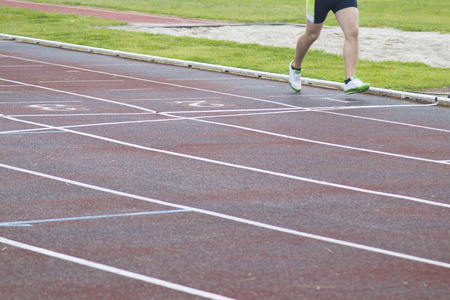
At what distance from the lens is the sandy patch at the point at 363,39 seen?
18.3 meters

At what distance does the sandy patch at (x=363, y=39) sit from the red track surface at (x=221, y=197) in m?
7.18

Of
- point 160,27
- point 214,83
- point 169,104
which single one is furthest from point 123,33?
point 169,104

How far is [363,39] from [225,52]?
560 centimetres

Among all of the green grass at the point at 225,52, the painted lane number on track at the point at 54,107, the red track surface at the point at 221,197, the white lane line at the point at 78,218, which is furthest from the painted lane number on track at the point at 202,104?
the white lane line at the point at 78,218

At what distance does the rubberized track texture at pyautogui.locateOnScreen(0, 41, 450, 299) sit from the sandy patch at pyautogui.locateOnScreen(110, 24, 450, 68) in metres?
7.04

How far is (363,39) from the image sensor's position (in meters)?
22.1

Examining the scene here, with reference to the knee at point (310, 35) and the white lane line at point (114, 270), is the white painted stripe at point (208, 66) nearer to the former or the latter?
the knee at point (310, 35)

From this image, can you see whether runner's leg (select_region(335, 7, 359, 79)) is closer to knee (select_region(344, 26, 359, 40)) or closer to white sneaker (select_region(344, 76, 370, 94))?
knee (select_region(344, 26, 359, 40))

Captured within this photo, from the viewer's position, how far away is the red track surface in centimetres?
458

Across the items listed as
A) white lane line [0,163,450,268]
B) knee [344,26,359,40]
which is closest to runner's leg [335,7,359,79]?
knee [344,26,359,40]

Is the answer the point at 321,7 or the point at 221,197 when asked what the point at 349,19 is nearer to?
the point at 321,7

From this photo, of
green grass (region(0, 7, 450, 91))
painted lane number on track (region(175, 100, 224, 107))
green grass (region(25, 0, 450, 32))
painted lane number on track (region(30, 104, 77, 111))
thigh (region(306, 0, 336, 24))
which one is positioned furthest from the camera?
green grass (region(25, 0, 450, 32))

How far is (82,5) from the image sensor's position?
36.3 meters

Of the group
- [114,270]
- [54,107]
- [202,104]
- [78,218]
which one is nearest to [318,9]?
[202,104]
